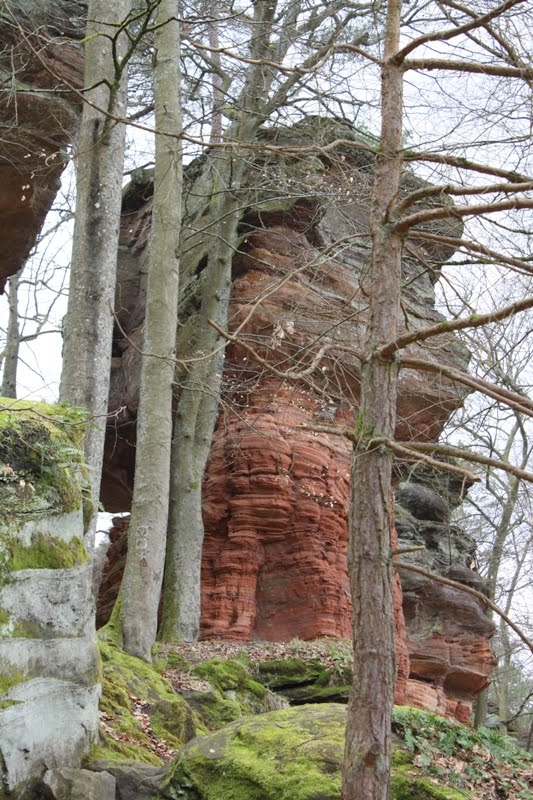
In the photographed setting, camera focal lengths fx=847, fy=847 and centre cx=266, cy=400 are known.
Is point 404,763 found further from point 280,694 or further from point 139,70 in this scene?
point 139,70

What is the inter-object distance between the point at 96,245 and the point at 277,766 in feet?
20.5

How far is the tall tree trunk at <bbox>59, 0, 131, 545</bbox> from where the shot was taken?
9.11m

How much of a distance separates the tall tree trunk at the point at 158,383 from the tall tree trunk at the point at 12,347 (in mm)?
7219

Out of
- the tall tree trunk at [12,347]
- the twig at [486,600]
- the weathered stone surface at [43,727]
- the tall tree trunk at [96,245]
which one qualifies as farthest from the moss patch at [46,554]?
the tall tree trunk at [12,347]

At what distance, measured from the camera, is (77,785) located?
5.16 meters

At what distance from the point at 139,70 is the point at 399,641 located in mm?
11541

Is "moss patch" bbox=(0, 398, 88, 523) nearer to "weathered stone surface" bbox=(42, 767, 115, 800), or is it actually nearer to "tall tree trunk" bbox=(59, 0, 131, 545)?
"weathered stone surface" bbox=(42, 767, 115, 800)

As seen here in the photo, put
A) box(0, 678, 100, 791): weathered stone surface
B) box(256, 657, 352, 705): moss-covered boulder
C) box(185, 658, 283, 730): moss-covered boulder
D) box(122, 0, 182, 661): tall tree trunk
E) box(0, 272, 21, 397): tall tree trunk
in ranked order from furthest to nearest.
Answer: box(0, 272, 21, 397): tall tree trunk → box(256, 657, 352, 705): moss-covered boulder → box(122, 0, 182, 661): tall tree trunk → box(185, 658, 283, 730): moss-covered boulder → box(0, 678, 100, 791): weathered stone surface

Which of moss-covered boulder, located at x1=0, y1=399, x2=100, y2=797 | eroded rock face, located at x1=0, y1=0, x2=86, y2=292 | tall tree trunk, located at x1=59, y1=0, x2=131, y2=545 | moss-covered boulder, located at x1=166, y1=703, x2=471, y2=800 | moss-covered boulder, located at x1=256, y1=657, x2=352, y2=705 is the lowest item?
moss-covered boulder, located at x1=256, y1=657, x2=352, y2=705

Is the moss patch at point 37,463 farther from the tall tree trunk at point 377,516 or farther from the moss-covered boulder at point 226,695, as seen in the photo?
the moss-covered boulder at point 226,695

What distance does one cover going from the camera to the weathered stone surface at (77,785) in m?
5.10

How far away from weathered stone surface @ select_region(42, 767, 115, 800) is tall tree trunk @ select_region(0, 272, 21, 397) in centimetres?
1330

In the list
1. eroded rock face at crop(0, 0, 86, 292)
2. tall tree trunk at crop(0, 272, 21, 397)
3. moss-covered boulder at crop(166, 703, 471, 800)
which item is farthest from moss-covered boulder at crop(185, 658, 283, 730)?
tall tree trunk at crop(0, 272, 21, 397)

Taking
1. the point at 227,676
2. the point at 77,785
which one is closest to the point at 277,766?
the point at 77,785
